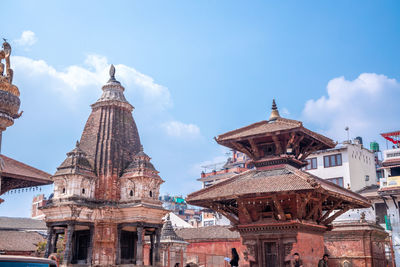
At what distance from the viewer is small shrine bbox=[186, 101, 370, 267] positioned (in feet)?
67.7

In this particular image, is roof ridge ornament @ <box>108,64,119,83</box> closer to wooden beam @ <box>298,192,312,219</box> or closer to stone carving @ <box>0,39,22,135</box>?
stone carving @ <box>0,39,22,135</box>

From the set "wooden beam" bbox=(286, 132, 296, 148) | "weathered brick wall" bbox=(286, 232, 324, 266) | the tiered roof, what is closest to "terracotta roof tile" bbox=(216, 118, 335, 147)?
"wooden beam" bbox=(286, 132, 296, 148)

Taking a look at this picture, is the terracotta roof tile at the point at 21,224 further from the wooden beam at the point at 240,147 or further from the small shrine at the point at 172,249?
the wooden beam at the point at 240,147

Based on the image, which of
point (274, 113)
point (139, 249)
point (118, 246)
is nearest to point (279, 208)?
point (274, 113)

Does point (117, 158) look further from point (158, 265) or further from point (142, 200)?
point (158, 265)

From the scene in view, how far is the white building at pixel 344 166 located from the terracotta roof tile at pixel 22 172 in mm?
34615

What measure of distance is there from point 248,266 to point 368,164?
39834mm

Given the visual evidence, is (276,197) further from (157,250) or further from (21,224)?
(21,224)

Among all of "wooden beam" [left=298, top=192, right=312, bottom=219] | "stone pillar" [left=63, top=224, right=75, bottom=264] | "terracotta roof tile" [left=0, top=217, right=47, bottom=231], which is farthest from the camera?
"terracotta roof tile" [left=0, top=217, right=47, bottom=231]

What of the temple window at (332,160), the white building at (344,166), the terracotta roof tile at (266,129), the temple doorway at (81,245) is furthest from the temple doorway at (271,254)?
the temple window at (332,160)

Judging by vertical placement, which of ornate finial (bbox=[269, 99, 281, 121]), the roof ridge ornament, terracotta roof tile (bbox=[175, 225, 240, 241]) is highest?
the roof ridge ornament

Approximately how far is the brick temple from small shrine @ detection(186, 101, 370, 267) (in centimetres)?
1360

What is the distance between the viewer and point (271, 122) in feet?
81.5

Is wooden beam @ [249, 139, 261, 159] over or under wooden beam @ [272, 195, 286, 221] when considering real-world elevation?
over
